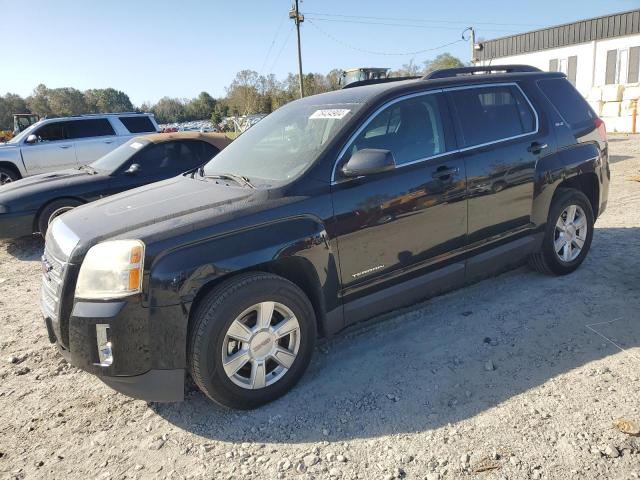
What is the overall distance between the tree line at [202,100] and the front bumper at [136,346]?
32.9 m

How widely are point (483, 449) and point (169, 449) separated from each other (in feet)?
5.63

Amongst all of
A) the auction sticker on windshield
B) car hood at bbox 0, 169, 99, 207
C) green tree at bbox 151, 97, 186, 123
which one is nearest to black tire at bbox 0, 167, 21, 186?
car hood at bbox 0, 169, 99, 207

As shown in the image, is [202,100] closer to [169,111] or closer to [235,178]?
[169,111]

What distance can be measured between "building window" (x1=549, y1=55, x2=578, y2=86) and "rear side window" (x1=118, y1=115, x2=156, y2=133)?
87.3 ft

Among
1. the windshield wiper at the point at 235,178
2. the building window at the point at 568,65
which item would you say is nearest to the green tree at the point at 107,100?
the building window at the point at 568,65

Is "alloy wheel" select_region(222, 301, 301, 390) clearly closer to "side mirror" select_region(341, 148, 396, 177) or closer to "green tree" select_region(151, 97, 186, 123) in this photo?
"side mirror" select_region(341, 148, 396, 177)

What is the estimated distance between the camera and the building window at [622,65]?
88.2 feet

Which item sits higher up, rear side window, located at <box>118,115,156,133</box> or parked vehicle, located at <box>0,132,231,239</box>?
rear side window, located at <box>118,115,156,133</box>

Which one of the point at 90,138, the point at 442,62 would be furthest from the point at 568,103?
the point at 442,62

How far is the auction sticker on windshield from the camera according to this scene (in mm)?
3537

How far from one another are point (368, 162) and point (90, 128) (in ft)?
34.6

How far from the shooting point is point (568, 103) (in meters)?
4.75

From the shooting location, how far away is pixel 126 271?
264cm

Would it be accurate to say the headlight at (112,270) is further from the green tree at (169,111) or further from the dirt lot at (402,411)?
the green tree at (169,111)
